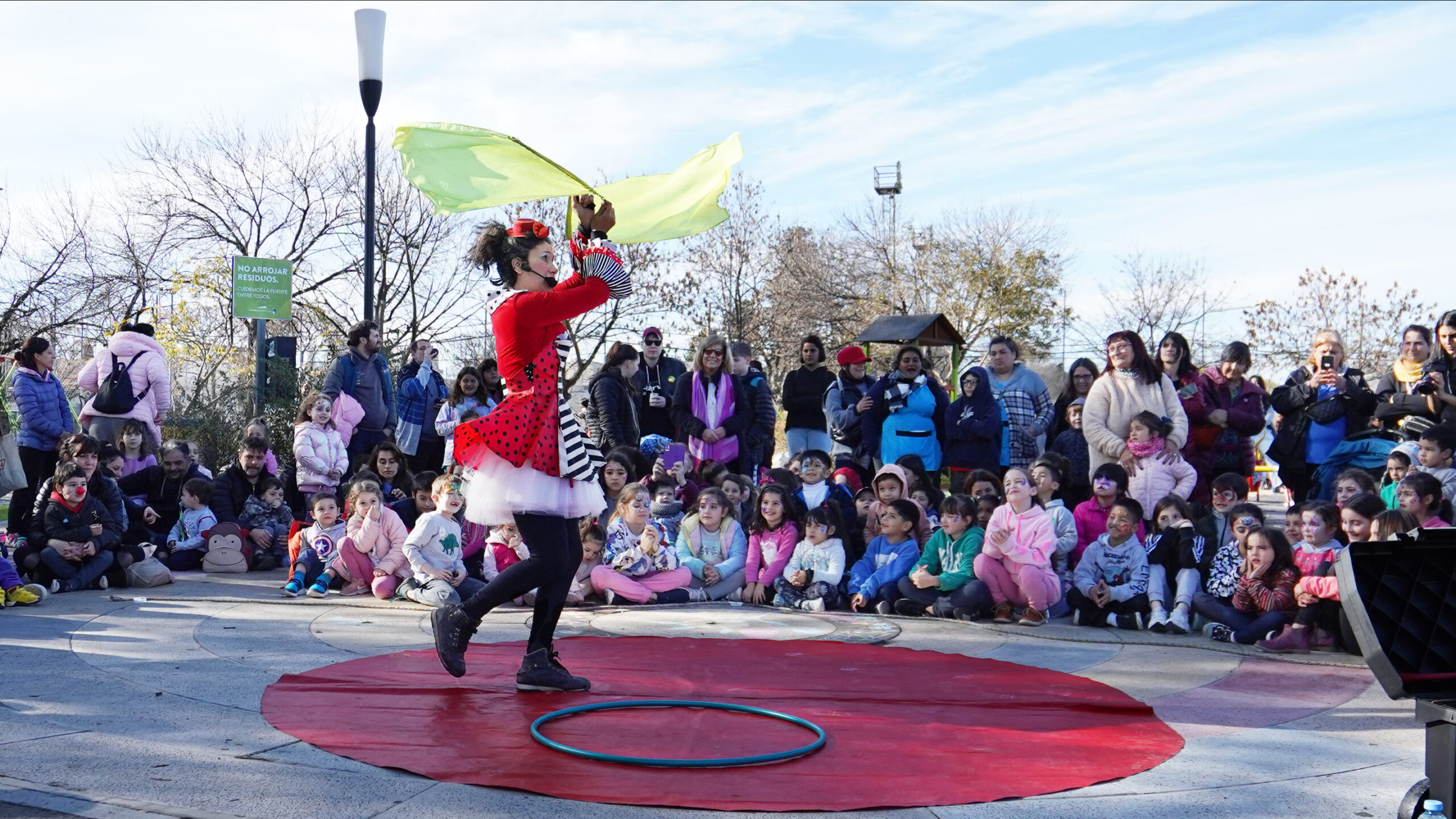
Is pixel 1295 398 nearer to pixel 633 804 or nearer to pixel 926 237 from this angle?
pixel 633 804

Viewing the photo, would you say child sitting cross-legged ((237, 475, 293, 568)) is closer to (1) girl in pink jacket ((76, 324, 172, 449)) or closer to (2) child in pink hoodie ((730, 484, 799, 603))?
(1) girl in pink jacket ((76, 324, 172, 449))

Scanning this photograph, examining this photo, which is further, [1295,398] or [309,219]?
[309,219]

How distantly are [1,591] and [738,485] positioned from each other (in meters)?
4.29

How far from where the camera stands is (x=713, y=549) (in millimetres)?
7465

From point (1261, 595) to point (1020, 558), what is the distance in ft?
3.90

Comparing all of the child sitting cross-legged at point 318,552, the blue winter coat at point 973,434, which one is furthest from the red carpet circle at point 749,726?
the blue winter coat at point 973,434

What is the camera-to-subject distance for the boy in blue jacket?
6914 mm

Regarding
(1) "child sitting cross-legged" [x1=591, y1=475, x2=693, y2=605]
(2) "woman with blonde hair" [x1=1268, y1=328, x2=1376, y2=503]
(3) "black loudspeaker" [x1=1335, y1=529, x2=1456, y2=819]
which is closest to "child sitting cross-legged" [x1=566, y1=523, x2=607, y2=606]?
(1) "child sitting cross-legged" [x1=591, y1=475, x2=693, y2=605]

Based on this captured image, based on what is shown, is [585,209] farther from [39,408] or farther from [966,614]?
[39,408]

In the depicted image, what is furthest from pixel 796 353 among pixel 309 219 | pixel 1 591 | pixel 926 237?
pixel 1 591

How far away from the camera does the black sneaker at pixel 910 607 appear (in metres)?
6.78

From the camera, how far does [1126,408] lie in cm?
753

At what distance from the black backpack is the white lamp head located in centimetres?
288

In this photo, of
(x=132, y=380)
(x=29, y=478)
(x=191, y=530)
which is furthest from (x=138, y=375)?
(x=191, y=530)
